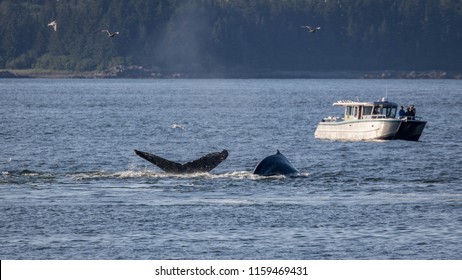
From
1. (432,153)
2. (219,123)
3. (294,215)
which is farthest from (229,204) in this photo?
(219,123)

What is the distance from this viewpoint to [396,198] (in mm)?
54281

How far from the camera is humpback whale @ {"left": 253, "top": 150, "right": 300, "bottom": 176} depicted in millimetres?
60844

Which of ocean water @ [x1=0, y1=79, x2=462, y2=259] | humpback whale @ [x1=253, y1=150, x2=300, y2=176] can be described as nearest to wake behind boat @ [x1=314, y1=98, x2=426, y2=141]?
ocean water @ [x1=0, y1=79, x2=462, y2=259]

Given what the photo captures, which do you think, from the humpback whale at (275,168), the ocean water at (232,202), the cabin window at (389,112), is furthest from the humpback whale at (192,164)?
the cabin window at (389,112)

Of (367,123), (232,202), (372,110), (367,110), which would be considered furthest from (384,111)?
(232,202)

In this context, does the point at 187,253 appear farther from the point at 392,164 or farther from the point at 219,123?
the point at 219,123

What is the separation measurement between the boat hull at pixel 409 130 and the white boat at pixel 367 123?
1.28 feet

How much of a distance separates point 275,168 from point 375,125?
32.1 meters

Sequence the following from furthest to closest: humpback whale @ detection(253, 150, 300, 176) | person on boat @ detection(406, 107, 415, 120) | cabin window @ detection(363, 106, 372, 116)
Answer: cabin window @ detection(363, 106, 372, 116) → person on boat @ detection(406, 107, 415, 120) → humpback whale @ detection(253, 150, 300, 176)

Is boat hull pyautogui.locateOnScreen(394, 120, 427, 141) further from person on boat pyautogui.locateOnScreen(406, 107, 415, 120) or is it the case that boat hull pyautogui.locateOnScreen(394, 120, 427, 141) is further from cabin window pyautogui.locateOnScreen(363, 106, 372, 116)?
cabin window pyautogui.locateOnScreen(363, 106, 372, 116)

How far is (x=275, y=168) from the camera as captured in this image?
6100cm

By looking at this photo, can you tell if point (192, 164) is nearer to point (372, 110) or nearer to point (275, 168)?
point (275, 168)

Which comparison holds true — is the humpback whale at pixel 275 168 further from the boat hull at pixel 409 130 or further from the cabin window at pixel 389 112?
the cabin window at pixel 389 112

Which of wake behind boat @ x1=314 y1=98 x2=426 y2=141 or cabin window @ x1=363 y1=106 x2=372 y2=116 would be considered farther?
cabin window @ x1=363 y1=106 x2=372 y2=116
